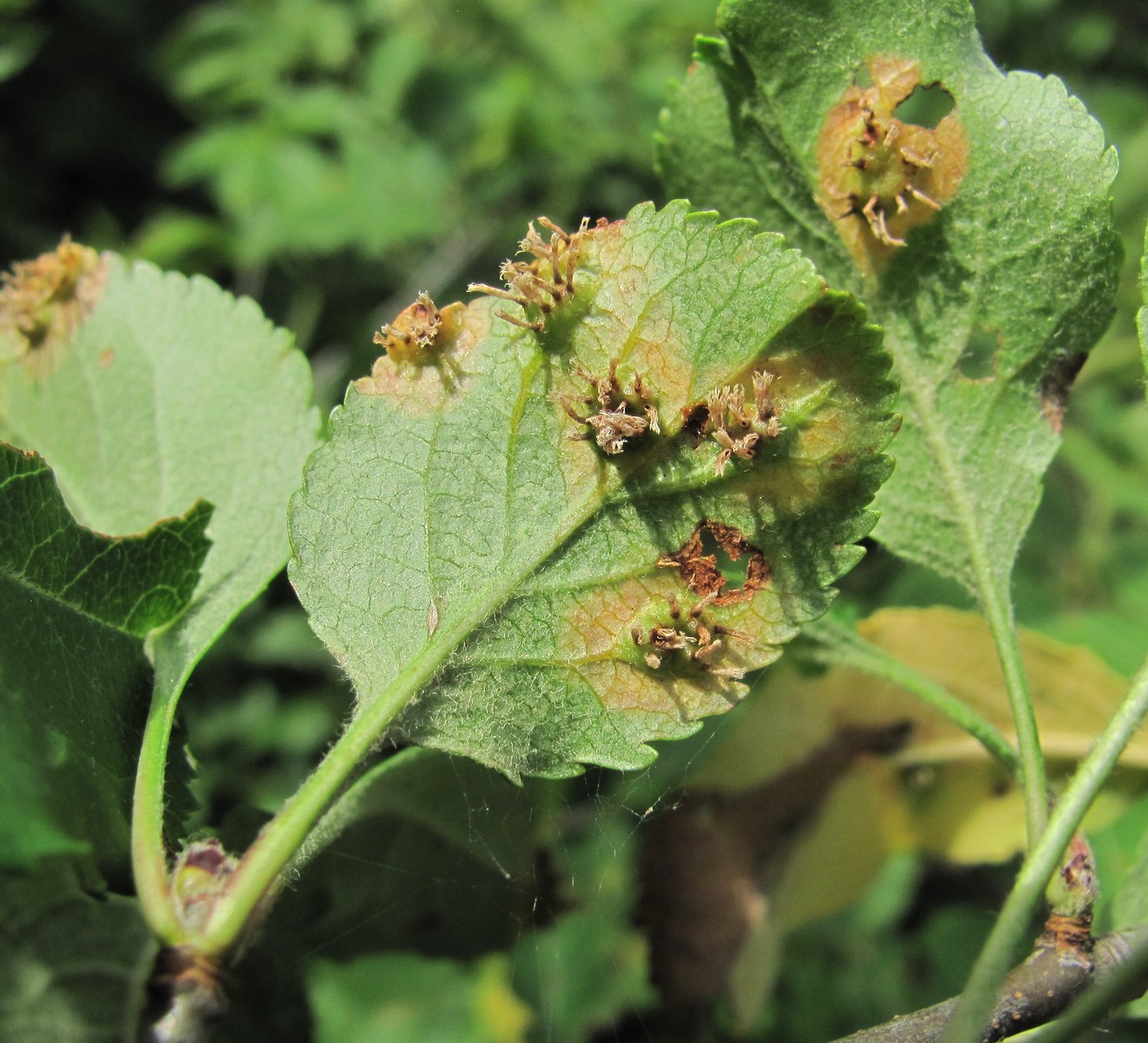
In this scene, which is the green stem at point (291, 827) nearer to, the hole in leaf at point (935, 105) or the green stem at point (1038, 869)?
the green stem at point (1038, 869)

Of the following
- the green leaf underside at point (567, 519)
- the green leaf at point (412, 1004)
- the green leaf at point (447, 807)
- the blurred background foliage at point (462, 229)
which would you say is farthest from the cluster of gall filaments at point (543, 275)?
the green leaf at point (412, 1004)

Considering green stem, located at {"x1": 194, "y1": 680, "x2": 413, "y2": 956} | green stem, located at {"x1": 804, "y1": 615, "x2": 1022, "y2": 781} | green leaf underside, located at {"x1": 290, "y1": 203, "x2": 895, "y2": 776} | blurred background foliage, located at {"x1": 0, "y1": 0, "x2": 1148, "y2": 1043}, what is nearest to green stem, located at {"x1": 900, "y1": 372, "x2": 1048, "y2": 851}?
green stem, located at {"x1": 804, "y1": 615, "x2": 1022, "y2": 781}

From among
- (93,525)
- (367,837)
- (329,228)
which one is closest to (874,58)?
(93,525)

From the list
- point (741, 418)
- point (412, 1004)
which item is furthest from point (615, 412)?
point (412, 1004)

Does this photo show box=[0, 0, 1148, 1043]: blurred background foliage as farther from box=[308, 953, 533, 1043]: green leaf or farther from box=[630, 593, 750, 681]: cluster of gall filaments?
box=[630, 593, 750, 681]: cluster of gall filaments

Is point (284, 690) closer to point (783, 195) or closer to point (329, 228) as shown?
point (329, 228)

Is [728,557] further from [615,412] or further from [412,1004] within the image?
[412,1004]
